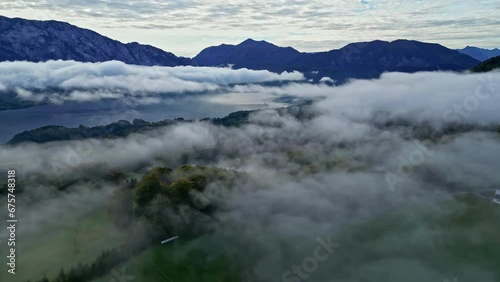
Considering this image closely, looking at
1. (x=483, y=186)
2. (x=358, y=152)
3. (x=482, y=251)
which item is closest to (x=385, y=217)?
(x=482, y=251)

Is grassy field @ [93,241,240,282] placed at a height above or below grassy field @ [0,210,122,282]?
below

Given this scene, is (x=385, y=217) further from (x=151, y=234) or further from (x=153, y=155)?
(x=153, y=155)

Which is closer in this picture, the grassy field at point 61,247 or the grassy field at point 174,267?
the grassy field at point 61,247

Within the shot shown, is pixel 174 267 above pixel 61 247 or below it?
below

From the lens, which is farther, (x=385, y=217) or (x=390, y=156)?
(x=390, y=156)

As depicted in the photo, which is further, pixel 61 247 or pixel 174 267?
pixel 61 247

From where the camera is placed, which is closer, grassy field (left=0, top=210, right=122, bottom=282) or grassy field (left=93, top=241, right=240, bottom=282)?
grassy field (left=0, top=210, right=122, bottom=282)

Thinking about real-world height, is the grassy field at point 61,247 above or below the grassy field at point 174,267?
above

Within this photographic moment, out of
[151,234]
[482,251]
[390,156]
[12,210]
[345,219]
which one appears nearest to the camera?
[482,251]

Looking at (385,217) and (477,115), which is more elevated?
(477,115)

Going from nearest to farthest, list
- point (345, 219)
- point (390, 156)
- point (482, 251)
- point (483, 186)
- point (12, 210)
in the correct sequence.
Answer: point (482, 251) → point (12, 210) → point (345, 219) → point (483, 186) → point (390, 156)
